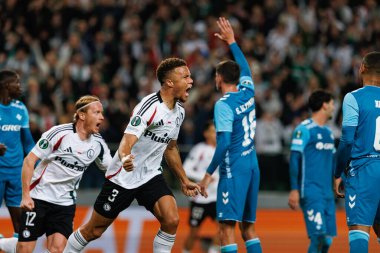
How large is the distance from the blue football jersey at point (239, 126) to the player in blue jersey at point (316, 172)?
1153 mm

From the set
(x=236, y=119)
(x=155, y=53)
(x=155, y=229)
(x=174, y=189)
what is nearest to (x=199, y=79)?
(x=155, y=53)

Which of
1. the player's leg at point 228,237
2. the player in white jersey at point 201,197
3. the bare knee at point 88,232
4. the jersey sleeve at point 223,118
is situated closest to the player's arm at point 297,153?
the player's leg at point 228,237

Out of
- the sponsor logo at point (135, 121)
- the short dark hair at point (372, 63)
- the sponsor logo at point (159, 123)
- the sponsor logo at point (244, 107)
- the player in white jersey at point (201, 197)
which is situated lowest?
the player in white jersey at point (201, 197)

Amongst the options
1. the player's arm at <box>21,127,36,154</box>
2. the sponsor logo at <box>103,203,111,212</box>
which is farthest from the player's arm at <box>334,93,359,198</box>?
the player's arm at <box>21,127,36,154</box>

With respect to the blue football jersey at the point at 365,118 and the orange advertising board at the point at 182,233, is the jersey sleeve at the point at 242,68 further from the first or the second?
the orange advertising board at the point at 182,233

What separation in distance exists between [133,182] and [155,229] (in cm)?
453

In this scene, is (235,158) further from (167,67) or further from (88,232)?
(88,232)

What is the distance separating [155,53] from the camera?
1877 cm

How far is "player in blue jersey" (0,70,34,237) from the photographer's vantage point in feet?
34.8

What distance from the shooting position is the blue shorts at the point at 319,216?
35.0 ft

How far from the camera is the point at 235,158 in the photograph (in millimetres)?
9680

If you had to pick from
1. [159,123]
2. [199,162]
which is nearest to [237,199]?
[159,123]

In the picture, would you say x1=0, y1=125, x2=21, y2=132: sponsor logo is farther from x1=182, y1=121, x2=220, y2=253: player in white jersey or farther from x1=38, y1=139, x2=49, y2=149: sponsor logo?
x1=182, y1=121, x2=220, y2=253: player in white jersey

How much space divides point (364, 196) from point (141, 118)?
2.40 meters
